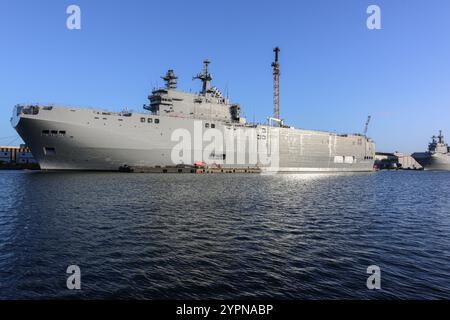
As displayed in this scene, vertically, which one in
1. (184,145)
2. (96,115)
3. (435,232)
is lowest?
(435,232)

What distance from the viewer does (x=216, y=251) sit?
13312 millimetres

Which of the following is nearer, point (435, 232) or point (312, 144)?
point (435, 232)

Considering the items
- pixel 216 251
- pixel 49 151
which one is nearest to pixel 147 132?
pixel 49 151

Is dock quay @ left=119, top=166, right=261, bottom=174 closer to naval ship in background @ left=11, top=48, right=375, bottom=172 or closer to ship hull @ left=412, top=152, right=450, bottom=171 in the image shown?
naval ship in background @ left=11, top=48, right=375, bottom=172

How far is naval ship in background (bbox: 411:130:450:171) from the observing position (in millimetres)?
150000

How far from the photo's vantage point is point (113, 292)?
9164 millimetres

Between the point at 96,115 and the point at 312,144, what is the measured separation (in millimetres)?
57848

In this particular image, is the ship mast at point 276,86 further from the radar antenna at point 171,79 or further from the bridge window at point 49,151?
the bridge window at point 49,151

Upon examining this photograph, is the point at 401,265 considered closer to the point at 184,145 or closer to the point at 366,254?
the point at 366,254

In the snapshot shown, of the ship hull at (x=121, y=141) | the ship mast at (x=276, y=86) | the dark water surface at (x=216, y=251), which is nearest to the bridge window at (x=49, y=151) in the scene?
the ship hull at (x=121, y=141)

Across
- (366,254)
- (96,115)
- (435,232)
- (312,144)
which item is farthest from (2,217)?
(312,144)

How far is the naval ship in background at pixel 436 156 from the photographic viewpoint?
492ft

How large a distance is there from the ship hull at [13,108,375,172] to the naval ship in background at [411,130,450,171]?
10335cm

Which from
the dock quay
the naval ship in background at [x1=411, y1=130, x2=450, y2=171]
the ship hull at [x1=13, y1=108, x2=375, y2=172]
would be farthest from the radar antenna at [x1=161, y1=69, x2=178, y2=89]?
the naval ship in background at [x1=411, y1=130, x2=450, y2=171]
